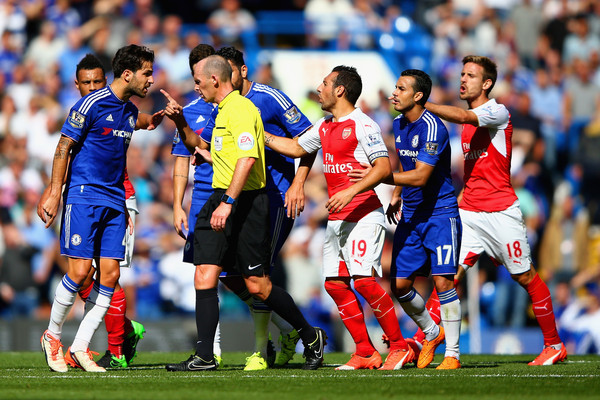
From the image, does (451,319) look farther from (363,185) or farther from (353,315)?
(363,185)

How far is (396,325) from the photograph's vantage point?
7.58 metres

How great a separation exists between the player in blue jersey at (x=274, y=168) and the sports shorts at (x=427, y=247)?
998 millimetres

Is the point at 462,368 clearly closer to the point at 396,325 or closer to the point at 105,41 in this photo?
the point at 396,325

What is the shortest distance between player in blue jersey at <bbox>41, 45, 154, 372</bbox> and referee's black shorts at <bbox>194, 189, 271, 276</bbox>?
2.77 ft

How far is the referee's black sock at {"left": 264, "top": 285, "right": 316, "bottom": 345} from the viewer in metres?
7.29

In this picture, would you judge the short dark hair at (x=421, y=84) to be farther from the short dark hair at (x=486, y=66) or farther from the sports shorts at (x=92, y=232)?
the sports shorts at (x=92, y=232)

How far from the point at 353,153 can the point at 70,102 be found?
9770mm

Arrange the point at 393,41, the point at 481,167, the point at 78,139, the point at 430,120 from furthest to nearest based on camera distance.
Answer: the point at 393,41, the point at 481,167, the point at 430,120, the point at 78,139

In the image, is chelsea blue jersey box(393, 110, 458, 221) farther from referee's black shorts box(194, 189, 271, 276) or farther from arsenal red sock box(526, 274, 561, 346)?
referee's black shorts box(194, 189, 271, 276)

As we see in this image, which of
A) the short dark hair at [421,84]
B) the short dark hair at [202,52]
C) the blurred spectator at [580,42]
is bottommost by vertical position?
the short dark hair at [421,84]

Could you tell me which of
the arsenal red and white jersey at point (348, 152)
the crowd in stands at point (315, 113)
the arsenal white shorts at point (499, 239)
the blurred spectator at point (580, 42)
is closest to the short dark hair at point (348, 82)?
the arsenal red and white jersey at point (348, 152)

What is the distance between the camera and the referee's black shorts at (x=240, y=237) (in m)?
7.01

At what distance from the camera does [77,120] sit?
7.27m

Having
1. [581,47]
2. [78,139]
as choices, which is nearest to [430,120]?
[78,139]
